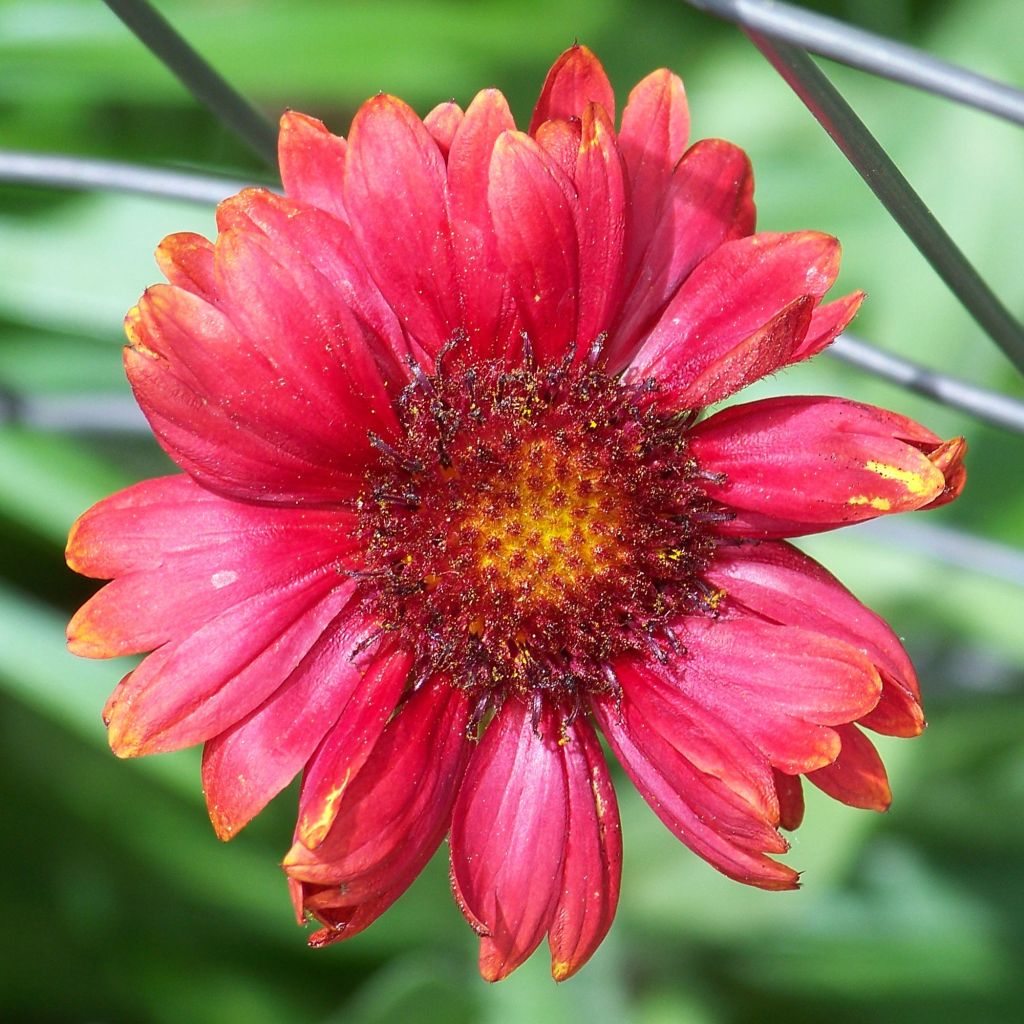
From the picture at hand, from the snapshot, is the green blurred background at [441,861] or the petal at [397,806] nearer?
the petal at [397,806]

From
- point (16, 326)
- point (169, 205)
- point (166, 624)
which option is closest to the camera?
point (166, 624)

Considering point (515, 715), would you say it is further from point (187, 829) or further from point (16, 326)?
point (16, 326)

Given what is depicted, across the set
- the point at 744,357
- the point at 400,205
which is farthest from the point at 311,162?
the point at 744,357

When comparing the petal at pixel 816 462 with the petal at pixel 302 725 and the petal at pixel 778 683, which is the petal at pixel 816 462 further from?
the petal at pixel 302 725

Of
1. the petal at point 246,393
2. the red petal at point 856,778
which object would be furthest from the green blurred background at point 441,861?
the petal at point 246,393

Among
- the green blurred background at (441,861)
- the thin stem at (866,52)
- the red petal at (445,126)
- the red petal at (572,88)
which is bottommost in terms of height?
the green blurred background at (441,861)

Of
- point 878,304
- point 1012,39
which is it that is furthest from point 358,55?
point 1012,39

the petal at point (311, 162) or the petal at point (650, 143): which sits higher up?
the petal at point (650, 143)
